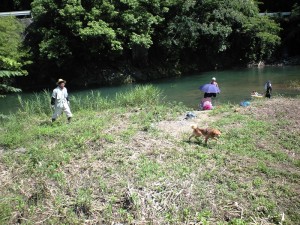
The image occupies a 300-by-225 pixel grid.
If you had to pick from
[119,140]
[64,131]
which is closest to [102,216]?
[119,140]

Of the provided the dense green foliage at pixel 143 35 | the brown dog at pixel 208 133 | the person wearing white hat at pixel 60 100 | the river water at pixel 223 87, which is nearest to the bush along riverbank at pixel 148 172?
the brown dog at pixel 208 133

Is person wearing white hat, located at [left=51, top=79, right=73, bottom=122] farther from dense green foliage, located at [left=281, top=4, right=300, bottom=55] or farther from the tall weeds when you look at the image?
dense green foliage, located at [left=281, top=4, right=300, bottom=55]

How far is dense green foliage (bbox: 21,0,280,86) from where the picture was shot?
25375mm

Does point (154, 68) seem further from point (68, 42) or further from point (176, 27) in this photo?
point (68, 42)

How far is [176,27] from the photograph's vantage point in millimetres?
29547

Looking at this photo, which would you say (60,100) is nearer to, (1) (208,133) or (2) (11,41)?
(1) (208,133)

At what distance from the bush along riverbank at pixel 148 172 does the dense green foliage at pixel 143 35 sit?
606 inches

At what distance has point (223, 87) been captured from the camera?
889 inches

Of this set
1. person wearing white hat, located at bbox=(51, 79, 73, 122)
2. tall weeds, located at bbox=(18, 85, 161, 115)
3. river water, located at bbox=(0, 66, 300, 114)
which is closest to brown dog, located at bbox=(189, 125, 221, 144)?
person wearing white hat, located at bbox=(51, 79, 73, 122)

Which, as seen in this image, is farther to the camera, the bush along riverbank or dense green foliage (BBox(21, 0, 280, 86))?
dense green foliage (BBox(21, 0, 280, 86))

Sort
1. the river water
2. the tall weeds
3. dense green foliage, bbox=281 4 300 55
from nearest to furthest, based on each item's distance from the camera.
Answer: the tall weeds < the river water < dense green foliage, bbox=281 4 300 55

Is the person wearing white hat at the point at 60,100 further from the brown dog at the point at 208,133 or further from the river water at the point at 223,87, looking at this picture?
the river water at the point at 223,87

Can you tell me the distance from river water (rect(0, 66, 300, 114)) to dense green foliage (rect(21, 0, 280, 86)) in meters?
2.69

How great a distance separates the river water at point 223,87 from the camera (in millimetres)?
19070
